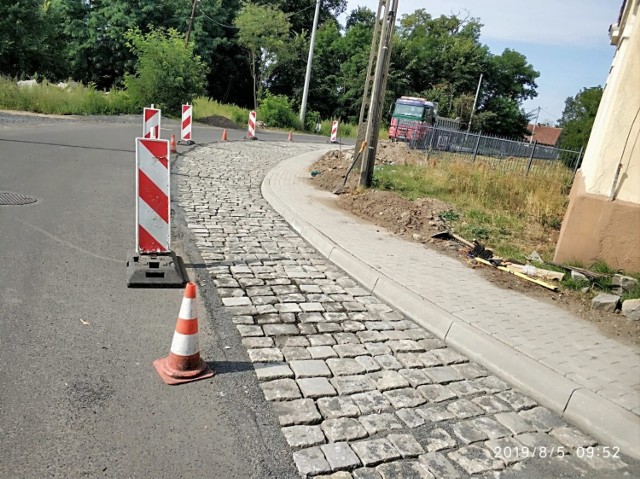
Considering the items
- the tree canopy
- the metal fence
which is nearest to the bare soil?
the metal fence

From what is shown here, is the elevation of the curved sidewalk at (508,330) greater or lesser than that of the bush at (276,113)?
lesser

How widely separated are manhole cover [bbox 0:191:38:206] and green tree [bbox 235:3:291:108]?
3849 centimetres

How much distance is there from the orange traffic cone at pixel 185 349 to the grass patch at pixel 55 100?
22.0 meters

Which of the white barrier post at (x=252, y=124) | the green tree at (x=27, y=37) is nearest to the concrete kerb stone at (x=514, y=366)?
the white barrier post at (x=252, y=124)

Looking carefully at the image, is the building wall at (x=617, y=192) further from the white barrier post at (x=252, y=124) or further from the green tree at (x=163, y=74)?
the green tree at (x=163, y=74)

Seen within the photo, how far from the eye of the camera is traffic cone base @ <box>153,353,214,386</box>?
3393mm

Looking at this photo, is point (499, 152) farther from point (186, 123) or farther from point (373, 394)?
point (373, 394)

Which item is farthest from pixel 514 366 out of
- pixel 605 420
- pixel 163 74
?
pixel 163 74

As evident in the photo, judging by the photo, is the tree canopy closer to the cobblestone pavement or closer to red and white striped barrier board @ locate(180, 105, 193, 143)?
red and white striped barrier board @ locate(180, 105, 193, 143)

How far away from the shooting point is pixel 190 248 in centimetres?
650

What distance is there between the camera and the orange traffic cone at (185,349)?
3408 mm

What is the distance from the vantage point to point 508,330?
4.74 metres

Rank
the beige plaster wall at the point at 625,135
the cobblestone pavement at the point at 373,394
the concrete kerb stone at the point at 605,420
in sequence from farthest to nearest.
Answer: the beige plaster wall at the point at 625,135 → the concrete kerb stone at the point at 605,420 → the cobblestone pavement at the point at 373,394

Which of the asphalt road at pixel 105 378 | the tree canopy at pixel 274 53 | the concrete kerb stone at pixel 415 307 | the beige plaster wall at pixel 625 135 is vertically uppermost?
the tree canopy at pixel 274 53
